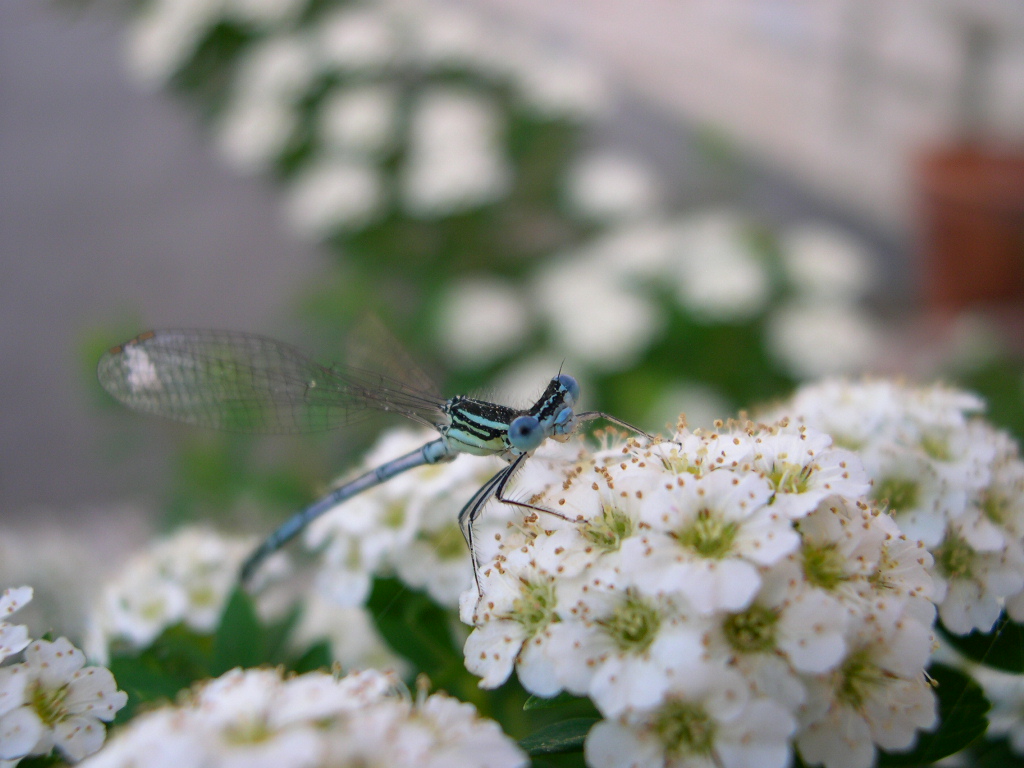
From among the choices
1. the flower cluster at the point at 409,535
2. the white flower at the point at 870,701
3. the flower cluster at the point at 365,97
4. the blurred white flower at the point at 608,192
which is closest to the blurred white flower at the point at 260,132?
the flower cluster at the point at 365,97

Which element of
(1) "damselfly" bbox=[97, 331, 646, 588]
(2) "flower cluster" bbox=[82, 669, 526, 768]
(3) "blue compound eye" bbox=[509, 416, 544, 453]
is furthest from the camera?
(1) "damselfly" bbox=[97, 331, 646, 588]

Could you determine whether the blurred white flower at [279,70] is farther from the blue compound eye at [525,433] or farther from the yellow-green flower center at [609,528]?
the yellow-green flower center at [609,528]

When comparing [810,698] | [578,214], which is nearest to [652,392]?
[578,214]

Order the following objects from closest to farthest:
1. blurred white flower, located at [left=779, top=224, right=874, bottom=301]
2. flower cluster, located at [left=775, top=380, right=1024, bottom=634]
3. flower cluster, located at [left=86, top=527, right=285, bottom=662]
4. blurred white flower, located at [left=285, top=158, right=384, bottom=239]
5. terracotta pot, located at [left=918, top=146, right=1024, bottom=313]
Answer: flower cluster, located at [left=775, top=380, right=1024, bottom=634]
flower cluster, located at [left=86, top=527, right=285, bottom=662]
blurred white flower, located at [left=779, top=224, right=874, bottom=301]
blurred white flower, located at [left=285, top=158, right=384, bottom=239]
terracotta pot, located at [left=918, top=146, right=1024, bottom=313]

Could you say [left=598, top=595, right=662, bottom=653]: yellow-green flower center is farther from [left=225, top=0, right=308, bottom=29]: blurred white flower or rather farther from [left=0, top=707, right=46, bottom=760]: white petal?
[left=225, top=0, right=308, bottom=29]: blurred white flower

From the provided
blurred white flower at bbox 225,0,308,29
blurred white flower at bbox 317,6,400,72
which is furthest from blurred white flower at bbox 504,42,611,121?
blurred white flower at bbox 225,0,308,29

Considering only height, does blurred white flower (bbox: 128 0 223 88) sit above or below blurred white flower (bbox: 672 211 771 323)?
above

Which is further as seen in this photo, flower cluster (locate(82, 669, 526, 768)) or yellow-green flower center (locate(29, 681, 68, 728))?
yellow-green flower center (locate(29, 681, 68, 728))
